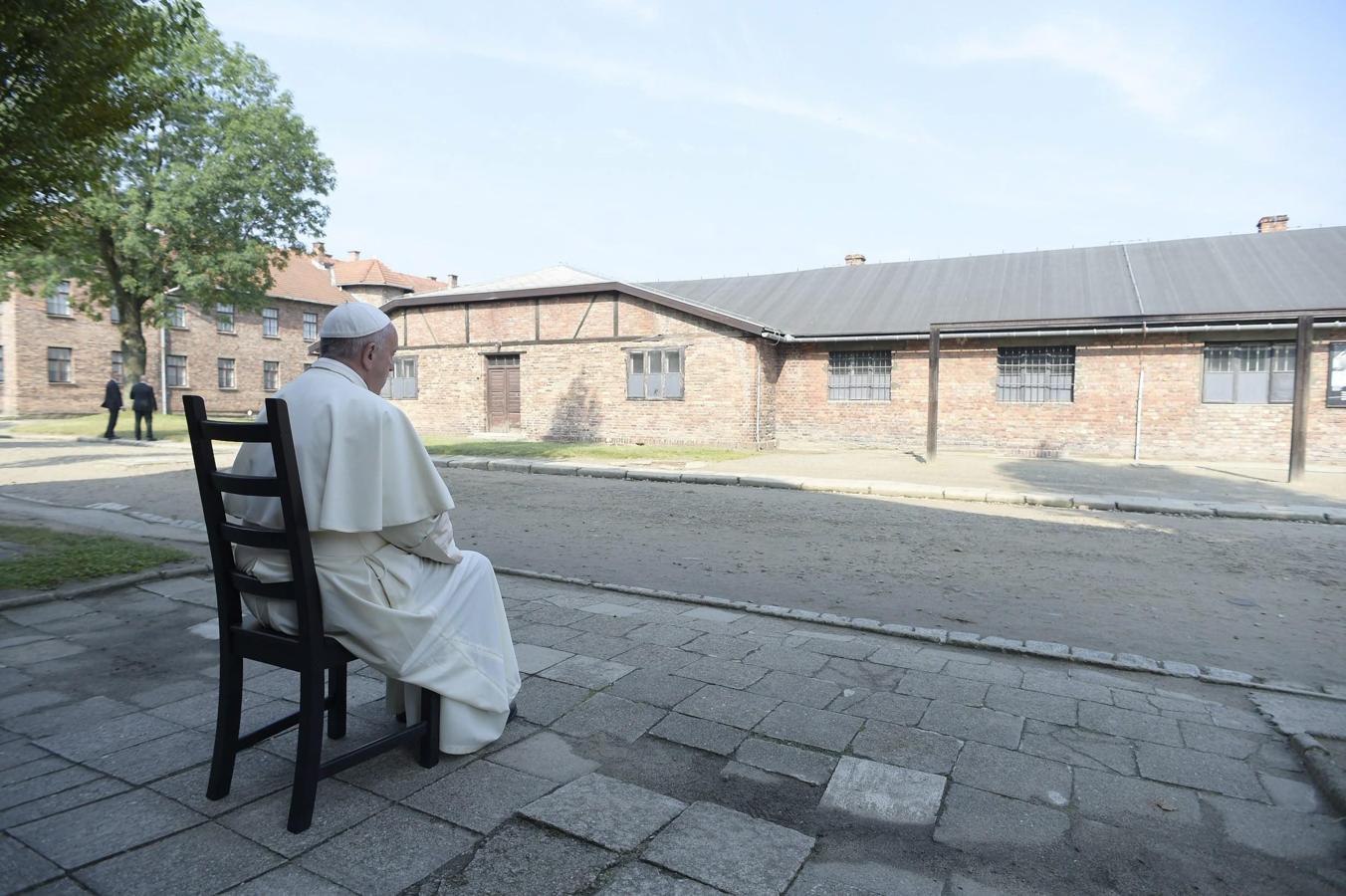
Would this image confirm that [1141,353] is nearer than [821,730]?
No

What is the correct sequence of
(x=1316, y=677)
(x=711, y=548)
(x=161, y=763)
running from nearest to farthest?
(x=161, y=763) → (x=1316, y=677) → (x=711, y=548)

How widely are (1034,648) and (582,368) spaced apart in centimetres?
1943

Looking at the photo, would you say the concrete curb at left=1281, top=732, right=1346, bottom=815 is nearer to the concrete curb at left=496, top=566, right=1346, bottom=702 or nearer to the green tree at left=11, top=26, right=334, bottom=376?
the concrete curb at left=496, top=566, right=1346, bottom=702

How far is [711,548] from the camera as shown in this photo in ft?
25.0

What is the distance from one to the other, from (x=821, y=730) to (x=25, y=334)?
39951 mm

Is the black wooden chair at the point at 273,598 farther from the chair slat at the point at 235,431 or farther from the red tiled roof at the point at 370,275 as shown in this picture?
the red tiled roof at the point at 370,275

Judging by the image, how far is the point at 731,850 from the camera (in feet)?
7.55

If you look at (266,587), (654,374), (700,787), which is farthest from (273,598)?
(654,374)

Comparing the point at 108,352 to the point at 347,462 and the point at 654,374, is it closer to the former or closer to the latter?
the point at 654,374

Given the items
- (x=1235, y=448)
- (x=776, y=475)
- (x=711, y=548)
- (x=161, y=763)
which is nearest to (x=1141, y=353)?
(x=1235, y=448)

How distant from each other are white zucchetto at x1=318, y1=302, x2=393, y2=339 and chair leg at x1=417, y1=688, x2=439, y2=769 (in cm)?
128

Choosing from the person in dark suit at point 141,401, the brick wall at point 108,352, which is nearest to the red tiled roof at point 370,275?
the brick wall at point 108,352

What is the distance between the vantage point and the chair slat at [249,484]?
230 cm

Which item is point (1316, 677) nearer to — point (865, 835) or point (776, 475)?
point (865, 835)
